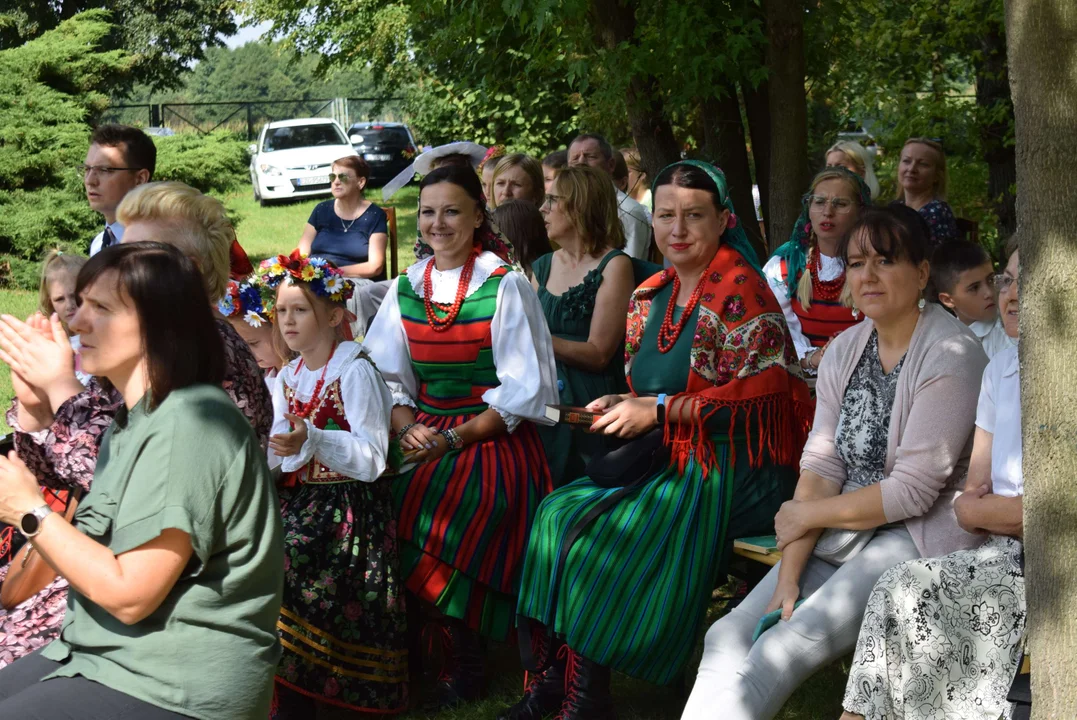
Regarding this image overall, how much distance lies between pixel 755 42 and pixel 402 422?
11.3 feet

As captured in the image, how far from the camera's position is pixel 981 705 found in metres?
2.94

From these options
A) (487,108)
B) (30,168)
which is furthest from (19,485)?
(487,108)

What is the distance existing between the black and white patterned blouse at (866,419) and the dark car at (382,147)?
23.3 meters

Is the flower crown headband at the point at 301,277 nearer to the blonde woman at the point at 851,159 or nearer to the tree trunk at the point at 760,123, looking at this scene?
the blonde woman at the point at 851,159

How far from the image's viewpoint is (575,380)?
485 centimetres

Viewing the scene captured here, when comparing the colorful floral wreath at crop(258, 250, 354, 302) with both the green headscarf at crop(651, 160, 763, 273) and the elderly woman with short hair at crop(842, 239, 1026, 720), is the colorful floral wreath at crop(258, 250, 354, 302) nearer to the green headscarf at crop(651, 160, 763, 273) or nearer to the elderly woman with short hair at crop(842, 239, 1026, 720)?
the green headscarf at crop(651, 160, 763, 273)

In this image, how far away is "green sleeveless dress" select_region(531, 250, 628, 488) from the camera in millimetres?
4605

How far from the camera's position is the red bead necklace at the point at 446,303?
14.5ft

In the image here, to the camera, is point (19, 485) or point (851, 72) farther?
point (851, 72)

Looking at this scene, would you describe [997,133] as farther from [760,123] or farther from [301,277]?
[301,277]

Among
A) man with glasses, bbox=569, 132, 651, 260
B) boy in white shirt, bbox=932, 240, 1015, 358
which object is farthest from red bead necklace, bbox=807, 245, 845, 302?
man with glasses, bbox=569, 132, 651, 260

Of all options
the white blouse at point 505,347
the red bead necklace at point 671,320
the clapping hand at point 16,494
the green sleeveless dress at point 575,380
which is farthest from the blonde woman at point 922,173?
the clapping hand at point 16,494

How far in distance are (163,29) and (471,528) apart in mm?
26791

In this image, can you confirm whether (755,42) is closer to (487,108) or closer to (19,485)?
(19,485)
